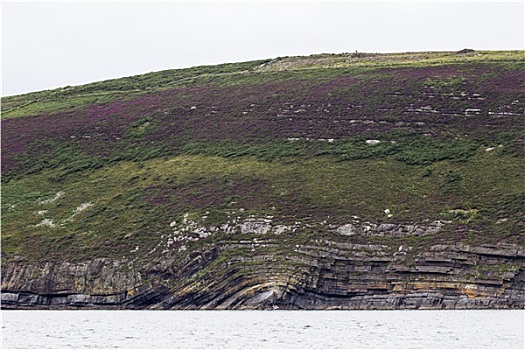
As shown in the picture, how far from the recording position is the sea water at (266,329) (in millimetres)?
51919

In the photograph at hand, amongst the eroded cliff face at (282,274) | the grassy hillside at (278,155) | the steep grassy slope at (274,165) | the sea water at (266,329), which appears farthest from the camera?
the grassy hillside at (278,155)

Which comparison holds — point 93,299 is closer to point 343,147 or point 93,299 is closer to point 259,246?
point 259,246

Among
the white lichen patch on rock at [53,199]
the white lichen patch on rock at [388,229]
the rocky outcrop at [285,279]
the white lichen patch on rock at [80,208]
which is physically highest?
the white lichen patch on rock at [53,199]

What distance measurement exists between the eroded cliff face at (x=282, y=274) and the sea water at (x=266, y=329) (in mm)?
2917

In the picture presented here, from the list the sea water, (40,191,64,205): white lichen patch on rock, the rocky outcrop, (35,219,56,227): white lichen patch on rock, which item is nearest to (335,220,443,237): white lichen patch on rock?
the rocky outcrop

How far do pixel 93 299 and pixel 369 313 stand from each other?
75.2 feet

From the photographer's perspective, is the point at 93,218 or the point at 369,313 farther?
the point at 93,218

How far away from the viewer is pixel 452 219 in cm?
8644

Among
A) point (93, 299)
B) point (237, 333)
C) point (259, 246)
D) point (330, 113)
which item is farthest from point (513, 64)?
point (237, 333)

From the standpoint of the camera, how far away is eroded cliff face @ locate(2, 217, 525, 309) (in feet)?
262

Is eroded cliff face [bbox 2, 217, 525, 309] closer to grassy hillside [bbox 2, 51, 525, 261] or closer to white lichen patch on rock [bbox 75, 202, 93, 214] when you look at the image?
grassy hillside [bbox 2, 51, 525, 261]

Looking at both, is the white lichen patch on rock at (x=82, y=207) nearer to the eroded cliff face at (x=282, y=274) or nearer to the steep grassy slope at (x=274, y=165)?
the steep grassy slope at (x=274, y=165)

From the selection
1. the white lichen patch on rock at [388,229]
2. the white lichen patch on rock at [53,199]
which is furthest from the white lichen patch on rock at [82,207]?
the white lichen patch on rock at [388,229]

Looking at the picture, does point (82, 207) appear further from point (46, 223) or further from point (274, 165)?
point (274, 165)
